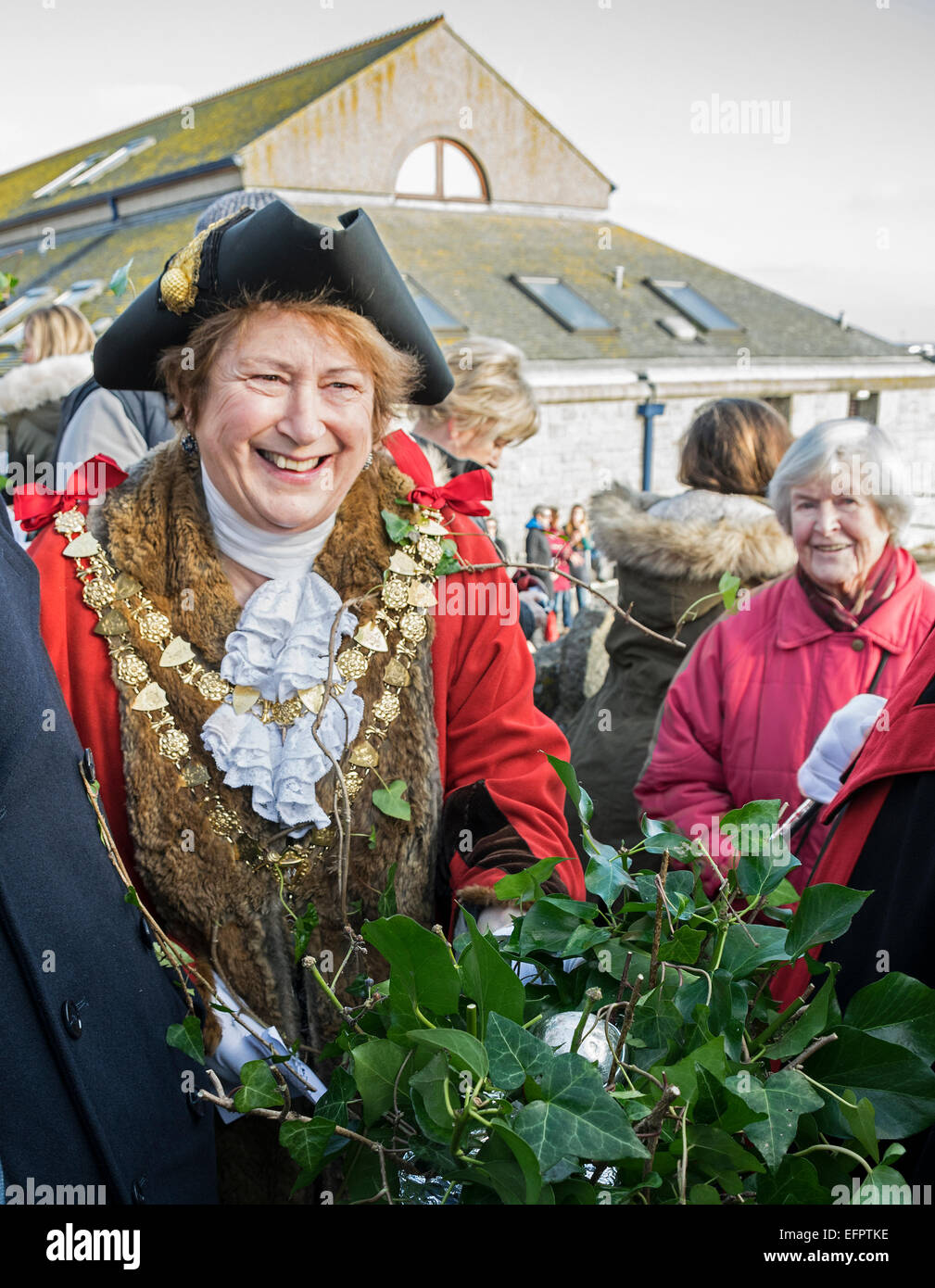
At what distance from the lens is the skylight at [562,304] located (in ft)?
47.3

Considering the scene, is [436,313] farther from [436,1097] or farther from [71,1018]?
[436,1097]

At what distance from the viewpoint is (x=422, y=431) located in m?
3.44

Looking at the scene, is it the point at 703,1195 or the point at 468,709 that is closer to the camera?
the point at 703,1195

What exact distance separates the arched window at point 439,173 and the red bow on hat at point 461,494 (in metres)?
17.0

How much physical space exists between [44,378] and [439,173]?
15770mm

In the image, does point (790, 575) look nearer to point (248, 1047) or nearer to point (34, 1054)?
point (248, 1047)

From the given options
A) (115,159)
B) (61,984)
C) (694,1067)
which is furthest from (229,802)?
(115,159)

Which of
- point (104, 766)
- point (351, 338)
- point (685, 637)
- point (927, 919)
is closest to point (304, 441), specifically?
point (351, 338)

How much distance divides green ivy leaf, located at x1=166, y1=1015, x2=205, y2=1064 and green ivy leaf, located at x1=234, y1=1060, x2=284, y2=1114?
38 cm

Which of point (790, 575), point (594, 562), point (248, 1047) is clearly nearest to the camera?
point (248, 1047)

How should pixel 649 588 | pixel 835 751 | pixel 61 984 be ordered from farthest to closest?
pixel 649 588 → pixel 835 751 → pixel 61 984

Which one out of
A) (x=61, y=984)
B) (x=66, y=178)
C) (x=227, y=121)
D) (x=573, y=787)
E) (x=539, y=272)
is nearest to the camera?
(x=573, y=787)

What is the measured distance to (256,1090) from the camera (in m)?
1.07

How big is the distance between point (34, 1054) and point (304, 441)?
96 cm
